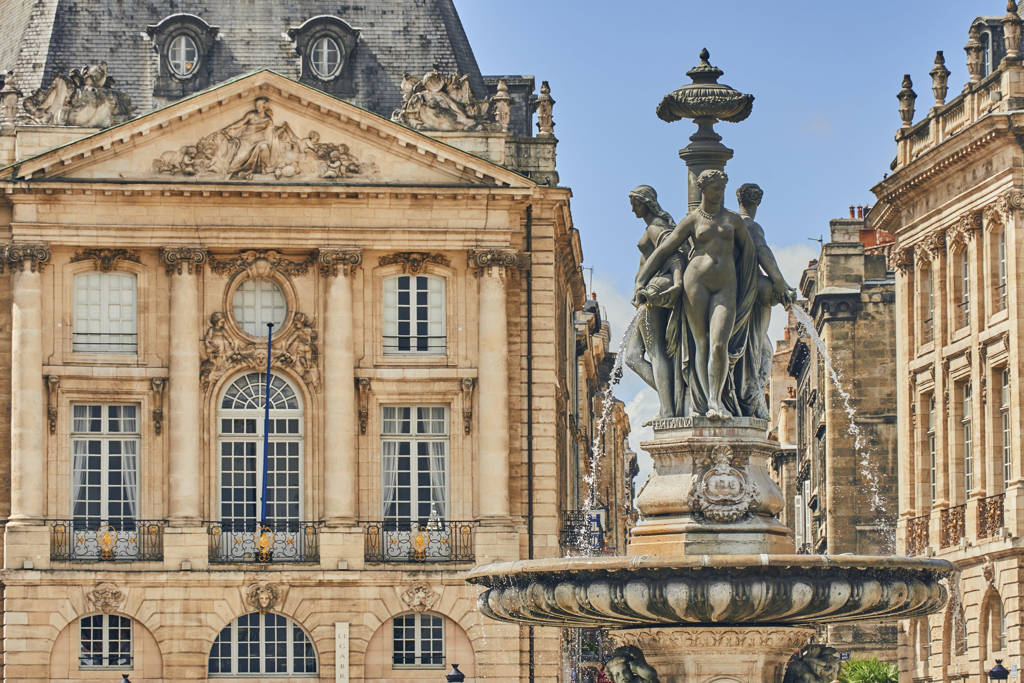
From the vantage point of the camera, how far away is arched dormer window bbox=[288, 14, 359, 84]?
6188 centimetres

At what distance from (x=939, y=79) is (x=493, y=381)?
41.8 feet

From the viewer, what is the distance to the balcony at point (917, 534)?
6097 centimetres

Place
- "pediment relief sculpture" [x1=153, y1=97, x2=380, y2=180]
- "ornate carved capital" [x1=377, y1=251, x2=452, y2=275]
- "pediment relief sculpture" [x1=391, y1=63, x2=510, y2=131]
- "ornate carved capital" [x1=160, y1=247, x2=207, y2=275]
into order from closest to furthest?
"ornate carved capital" [x1=160, y1=247, x2=207, y2=275], "pediment relief sculpture" [x1=153, y1=97, x2=380, y2=180], "ornate carved capital" [x1=377, y1=251, x2=452, y2=275], "pediment relief sculpture" [x1=391, y1=63, x2=510, y2=131]

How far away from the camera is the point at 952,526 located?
58.5 metres

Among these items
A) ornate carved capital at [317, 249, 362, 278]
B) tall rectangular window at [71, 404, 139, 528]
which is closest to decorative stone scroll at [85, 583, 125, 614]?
tall rectangular window at [71, 404, 139, 528]

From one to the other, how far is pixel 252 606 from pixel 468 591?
4829 millimetres

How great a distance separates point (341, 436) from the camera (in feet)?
189

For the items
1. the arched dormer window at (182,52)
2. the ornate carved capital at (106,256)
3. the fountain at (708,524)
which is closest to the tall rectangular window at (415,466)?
the ornate carved capital at (106,256)

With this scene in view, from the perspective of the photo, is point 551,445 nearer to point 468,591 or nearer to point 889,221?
point 468,591

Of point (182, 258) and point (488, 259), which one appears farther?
point (488, 259)

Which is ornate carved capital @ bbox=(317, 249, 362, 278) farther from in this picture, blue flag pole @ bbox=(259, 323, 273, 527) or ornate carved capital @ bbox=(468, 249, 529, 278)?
ornate carved capital @ bbox=(468, 249, 529, 278)

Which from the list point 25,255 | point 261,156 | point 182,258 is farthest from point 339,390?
point 25,255

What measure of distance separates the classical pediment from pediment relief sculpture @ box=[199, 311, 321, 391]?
3.30 m

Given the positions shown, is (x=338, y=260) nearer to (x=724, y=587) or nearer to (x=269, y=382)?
(x=269, y=382)
